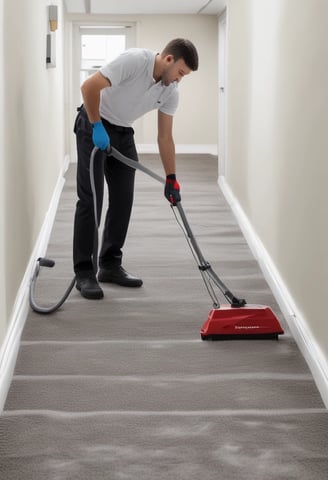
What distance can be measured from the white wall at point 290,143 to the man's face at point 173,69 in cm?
43

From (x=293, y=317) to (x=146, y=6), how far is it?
6872 millimetres

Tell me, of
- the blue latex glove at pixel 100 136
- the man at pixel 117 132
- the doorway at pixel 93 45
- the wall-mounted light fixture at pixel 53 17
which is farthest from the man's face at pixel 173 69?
the doorway at pixel 93 45

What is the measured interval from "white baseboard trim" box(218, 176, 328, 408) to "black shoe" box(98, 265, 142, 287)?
2.02 feet

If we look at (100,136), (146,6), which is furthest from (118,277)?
(146,6)

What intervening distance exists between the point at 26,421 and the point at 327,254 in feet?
3.42

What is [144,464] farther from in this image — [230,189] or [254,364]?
[230,189]

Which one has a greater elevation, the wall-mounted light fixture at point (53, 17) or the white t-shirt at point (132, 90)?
the wall-mounted light fixture at point (53, 17)

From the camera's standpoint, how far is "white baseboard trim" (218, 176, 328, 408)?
2.62 meters

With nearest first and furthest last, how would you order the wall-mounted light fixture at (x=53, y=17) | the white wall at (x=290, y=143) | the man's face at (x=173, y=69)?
the white wall at (x=290, y=143), the man's face at (x=173, y=69), the wall-mounted light fixture at (x=53, y=17)

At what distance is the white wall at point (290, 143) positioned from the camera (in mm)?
2732

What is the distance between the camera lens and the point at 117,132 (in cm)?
363

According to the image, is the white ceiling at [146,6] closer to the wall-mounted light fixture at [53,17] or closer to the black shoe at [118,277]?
the wall-mounted light fixture at [53,17]

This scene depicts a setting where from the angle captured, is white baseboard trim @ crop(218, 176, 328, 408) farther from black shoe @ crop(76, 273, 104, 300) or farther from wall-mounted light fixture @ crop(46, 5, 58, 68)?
wall-mounted light fixture @ crop(46, 5, 58, 68)

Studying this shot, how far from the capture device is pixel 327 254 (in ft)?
8.57
